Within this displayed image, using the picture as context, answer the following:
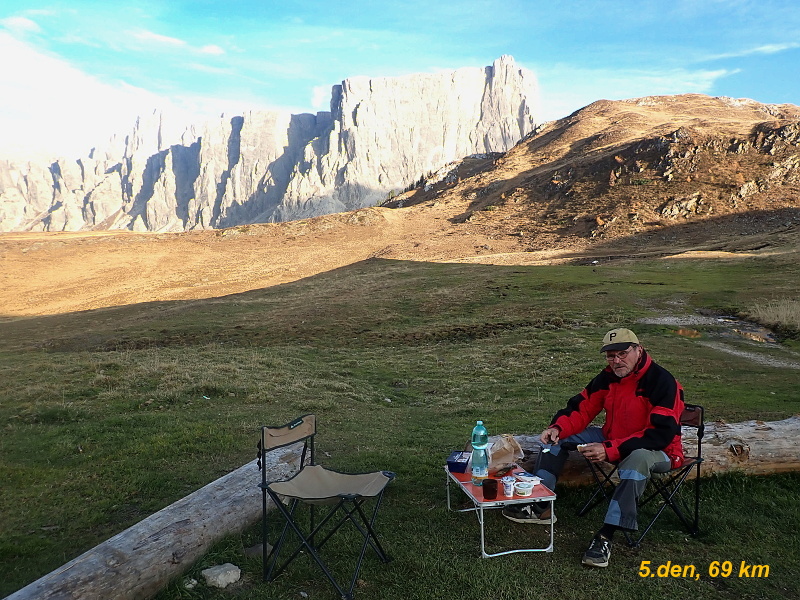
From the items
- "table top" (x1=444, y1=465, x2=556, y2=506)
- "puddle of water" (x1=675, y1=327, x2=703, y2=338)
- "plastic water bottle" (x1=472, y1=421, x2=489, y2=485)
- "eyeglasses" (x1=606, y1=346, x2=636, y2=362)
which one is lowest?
"puddle of water" (x1=675, y1=327, x2=703, y2=338)

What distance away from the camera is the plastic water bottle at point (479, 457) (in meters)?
6.04

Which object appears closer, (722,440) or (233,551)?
(233,551)

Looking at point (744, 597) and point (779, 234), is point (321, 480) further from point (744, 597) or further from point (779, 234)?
point (779, 234)

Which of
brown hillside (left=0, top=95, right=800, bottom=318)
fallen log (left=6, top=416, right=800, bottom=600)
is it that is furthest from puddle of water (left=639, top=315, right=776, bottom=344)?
brown hillside (left=0, top=95, right=800, bottom=318)

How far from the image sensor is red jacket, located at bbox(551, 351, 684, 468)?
571 cm

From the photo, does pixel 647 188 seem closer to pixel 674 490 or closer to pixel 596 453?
pixel 674 490

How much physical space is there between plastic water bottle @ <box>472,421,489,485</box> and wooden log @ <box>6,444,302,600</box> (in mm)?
2648

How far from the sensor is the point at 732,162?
213 feet

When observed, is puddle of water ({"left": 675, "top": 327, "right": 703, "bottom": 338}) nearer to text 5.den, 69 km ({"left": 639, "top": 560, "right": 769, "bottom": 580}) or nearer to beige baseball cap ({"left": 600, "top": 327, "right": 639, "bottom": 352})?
beige baseball cap ({"left": 600, "top": 327, "right": 639, "bottom": 352})

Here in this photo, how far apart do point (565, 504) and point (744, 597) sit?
2.08 meters

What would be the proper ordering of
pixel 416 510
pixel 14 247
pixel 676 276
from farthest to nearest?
pixel 14 247 → pixel 676 276 → pixel 416 510

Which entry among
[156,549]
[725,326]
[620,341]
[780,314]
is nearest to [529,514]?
[620,341]

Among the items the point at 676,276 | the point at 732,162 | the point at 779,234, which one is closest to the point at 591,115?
the point at 732,162

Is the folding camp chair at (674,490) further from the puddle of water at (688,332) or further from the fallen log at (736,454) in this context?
the puddle of water at (688,332)
